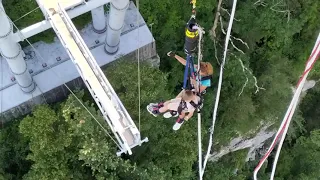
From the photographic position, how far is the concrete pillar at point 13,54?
48.4 ft

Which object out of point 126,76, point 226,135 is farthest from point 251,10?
point 126,76

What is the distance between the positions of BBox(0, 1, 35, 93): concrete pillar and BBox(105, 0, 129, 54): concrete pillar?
3783 mm

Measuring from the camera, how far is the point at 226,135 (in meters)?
22.7

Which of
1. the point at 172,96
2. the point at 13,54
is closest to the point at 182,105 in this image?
the point at 172,96

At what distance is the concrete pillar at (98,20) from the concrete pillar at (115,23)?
1145 millimetres

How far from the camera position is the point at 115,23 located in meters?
17.2

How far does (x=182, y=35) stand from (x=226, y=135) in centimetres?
597

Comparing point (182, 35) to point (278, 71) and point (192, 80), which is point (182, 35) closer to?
point (278, 71)

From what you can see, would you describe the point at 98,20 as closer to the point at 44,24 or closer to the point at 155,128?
the point at 44,24

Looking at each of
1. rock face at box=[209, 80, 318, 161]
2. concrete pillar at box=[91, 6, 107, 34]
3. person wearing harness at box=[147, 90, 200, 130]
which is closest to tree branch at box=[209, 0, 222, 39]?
concrete pillar at box=[91, 6, 107, 34]

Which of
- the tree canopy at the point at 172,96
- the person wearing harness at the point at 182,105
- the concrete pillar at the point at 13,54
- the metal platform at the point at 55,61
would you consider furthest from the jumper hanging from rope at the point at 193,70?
the metal platform at the point at 55,61

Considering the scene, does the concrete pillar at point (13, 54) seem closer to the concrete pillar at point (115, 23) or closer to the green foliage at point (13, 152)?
the green foliage at point (13, 152)

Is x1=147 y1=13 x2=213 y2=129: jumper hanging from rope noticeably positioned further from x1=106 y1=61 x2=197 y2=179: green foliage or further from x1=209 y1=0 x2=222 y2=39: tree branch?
x1=209 y1=0 x2=222 y2=39: tree branch

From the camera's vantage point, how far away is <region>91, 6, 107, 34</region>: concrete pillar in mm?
18734
